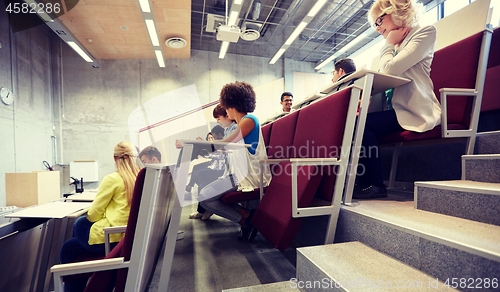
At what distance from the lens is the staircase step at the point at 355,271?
0.70 meters

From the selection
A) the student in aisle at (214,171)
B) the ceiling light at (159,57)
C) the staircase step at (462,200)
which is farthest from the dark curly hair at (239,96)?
the ceiling light at (159,57)

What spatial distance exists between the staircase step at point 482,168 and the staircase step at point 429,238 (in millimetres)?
397

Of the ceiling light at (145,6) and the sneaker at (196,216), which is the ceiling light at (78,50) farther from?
the sneaker at (196,216)

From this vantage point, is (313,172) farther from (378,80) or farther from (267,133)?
(267,133)

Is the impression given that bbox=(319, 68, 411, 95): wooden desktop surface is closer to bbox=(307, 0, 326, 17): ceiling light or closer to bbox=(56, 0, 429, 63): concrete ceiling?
bbox=(307, 0, 326, 17): ceiling light

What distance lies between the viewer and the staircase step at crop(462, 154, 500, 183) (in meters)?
1.09

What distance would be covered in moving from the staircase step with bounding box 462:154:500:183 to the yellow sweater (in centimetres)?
203

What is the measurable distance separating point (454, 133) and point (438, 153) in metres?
0.50

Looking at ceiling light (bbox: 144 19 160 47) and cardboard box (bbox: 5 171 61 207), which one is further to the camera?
ceiling light (bbox: 144 19 160 47)

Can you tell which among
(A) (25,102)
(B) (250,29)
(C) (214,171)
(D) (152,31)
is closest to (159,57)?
(D) (152,31)

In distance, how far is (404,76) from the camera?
1350 millimetres

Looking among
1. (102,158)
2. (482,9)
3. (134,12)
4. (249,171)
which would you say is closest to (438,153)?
(482,9)

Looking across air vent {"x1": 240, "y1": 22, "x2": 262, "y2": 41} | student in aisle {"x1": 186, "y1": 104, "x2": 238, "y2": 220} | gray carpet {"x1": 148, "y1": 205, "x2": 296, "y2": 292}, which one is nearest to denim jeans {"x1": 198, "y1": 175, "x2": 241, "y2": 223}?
student in aisle {"x1": 186, "y1": 104, "x2": 238, "y2": 220}

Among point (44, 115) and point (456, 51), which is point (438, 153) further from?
point (44, 115)
